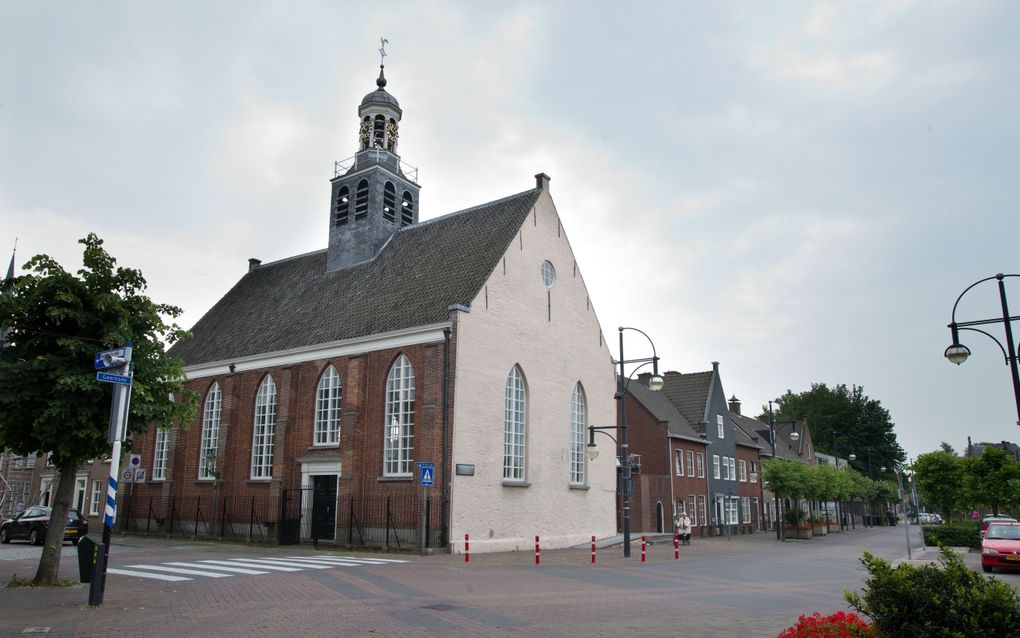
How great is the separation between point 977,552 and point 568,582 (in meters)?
22.0

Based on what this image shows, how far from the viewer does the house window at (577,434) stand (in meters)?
31.5

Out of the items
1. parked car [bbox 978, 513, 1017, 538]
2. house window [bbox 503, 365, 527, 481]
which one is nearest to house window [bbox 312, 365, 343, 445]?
house window [bbox 503, 365, 527, 481]

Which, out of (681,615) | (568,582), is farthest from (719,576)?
(681,615)

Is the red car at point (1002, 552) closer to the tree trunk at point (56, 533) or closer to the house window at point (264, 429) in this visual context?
the tree trunk at point (56, 533)

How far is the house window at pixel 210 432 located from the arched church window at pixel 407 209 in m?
12.1

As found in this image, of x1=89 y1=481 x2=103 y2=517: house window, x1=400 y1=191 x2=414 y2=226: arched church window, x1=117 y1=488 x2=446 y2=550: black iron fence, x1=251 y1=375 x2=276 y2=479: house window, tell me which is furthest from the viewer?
x1=89 y1=481 x2=103 y2=517: house window

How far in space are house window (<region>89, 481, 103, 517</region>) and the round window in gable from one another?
2685 centimetres

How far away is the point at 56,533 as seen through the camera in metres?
14.4

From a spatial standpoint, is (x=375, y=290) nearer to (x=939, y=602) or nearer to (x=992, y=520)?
(x=992, y=520)

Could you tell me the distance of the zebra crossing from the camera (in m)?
16.4

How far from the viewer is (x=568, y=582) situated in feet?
54.9

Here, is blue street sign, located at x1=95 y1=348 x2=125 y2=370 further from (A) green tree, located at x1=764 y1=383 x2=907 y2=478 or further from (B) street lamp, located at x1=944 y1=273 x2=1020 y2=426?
(A) green tree, located at x1=764 y1=383 x2=907 y2=478

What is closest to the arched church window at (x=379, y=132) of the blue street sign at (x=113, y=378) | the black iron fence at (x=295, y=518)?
the black iron fence at (x=295, y=518)

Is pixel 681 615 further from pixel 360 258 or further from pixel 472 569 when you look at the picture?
pixel 360 258
